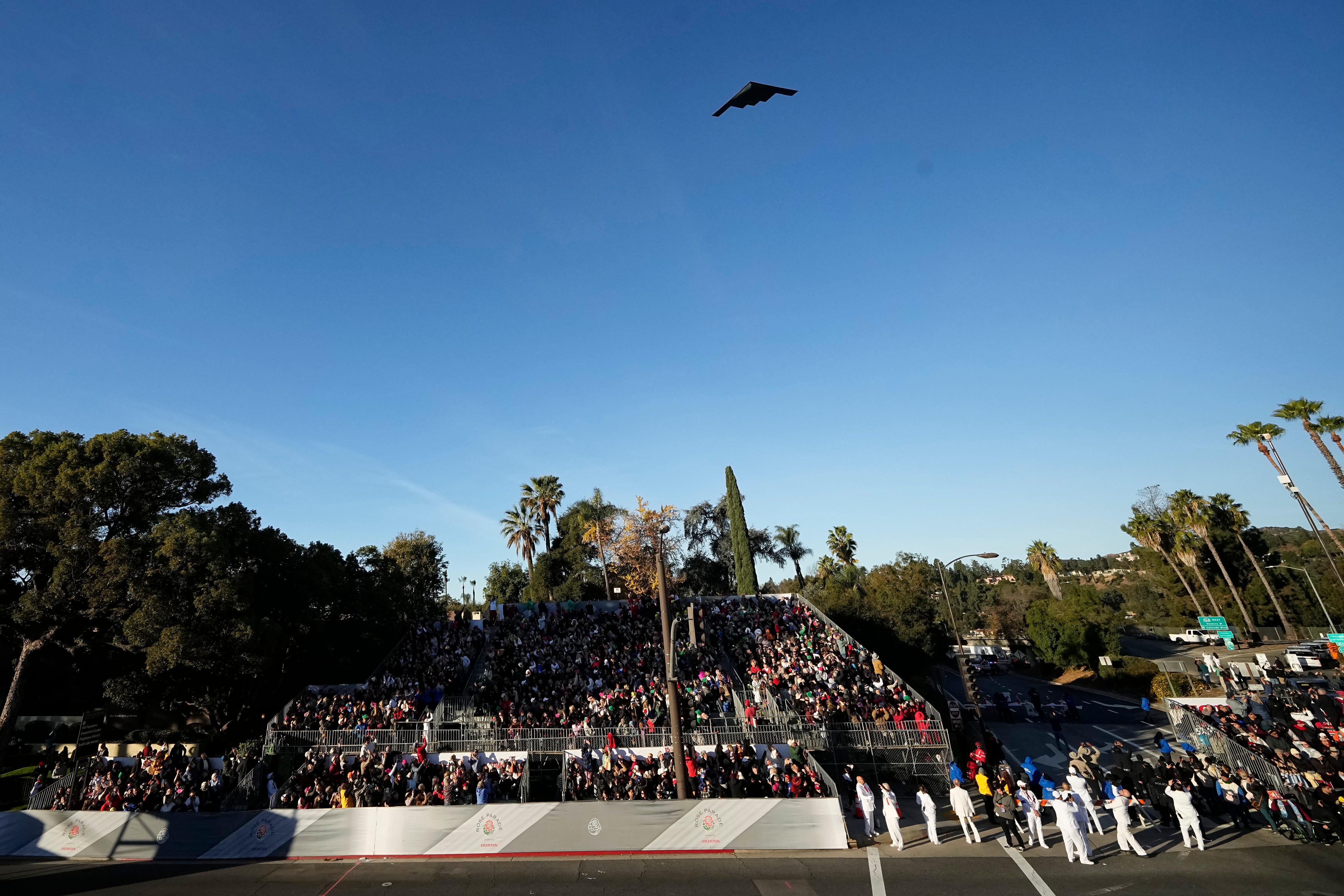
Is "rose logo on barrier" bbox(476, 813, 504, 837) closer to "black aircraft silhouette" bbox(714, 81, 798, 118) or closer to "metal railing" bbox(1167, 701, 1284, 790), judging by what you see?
"black aircraft silhouette" bbox(714, 81, 798, 118)

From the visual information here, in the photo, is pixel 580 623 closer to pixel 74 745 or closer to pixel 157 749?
pixel 157 749

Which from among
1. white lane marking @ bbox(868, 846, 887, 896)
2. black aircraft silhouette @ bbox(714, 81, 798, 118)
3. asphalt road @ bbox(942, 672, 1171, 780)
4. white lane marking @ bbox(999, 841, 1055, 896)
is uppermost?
black aircraft silhouette @ bbox(714, 81, 798, 118)

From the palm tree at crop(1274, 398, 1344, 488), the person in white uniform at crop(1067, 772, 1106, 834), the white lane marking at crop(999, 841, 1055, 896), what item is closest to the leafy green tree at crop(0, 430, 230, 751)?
the white lane marking at crop(999, 841, 1055, 896)

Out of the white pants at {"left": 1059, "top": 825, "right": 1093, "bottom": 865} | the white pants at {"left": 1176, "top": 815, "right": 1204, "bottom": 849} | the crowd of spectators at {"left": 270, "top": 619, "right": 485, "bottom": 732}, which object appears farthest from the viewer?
the crowd of spectators at {"left": 270, "top": 619, "right": 485, "bottom": 732}

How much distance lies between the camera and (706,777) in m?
18.4

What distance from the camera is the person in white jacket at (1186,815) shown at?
42.8 feet

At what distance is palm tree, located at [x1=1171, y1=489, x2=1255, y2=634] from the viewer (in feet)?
171

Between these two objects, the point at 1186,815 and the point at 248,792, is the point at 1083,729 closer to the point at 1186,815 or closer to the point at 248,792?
the point at 1186,815

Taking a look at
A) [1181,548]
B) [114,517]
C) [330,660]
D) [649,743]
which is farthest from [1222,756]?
[1181,548]

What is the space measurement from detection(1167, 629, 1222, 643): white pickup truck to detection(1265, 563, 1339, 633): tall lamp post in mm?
Result: 6919

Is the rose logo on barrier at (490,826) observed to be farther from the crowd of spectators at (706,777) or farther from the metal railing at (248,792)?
the metal railing at (248,792)

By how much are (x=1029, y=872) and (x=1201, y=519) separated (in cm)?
5572

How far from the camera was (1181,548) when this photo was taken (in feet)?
179

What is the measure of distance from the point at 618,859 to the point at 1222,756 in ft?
58.5
